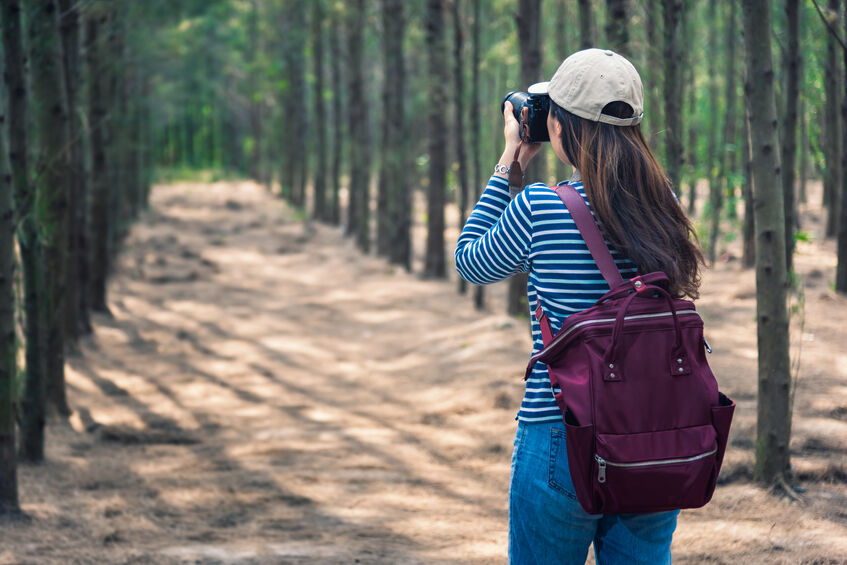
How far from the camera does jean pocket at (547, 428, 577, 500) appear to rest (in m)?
2.17

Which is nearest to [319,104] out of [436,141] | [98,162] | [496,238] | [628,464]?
[436,141]

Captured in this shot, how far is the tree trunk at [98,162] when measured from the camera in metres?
11.4

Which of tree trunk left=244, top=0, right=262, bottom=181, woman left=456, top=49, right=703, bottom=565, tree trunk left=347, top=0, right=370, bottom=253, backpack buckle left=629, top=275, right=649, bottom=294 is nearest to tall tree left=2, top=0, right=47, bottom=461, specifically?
woman left=456, top=49, right=703, bottom=565

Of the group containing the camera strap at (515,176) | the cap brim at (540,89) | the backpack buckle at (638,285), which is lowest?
the backpack buckle at (638,285)

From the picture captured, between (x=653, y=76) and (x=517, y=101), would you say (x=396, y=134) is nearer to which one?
(x=653, y=76)

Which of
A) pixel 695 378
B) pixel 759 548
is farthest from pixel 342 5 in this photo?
pixel 695 378

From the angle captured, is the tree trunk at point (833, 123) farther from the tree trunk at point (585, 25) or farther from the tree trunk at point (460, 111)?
the tree trunk at point (460, 111)

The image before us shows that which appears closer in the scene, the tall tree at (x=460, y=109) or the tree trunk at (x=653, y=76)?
the tree trunk at (x=653, y=76)

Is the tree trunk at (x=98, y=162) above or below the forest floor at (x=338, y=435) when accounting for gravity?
above

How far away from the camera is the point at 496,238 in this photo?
230 centimetres

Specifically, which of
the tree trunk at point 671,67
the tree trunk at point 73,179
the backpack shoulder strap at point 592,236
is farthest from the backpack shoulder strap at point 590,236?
the tree trunk at point 73,179

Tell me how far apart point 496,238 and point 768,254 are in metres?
3.08

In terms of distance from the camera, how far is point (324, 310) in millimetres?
14344

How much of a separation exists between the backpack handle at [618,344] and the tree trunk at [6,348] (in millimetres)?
4182
